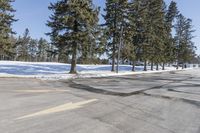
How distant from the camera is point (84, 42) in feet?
105

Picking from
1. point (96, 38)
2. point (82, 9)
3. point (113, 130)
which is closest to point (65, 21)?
point (82, 9)

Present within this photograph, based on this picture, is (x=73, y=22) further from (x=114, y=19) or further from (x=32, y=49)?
(x=32, y=49)

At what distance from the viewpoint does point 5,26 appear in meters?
29.5

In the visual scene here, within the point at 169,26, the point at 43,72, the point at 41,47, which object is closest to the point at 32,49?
the point at 41,47

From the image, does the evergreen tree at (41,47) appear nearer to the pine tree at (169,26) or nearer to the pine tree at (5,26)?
the pine tree at (169,26)

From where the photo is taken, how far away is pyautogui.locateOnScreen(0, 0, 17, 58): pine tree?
94.3 ft

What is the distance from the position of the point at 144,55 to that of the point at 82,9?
24018 millimetres

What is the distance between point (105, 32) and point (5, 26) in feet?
49.1

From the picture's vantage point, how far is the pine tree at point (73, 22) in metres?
30.9

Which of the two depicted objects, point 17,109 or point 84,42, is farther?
point 84,42

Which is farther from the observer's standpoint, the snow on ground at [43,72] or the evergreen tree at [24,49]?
the evergreen tree at [24,49]

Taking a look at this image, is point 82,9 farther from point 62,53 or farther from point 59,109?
point 59,109

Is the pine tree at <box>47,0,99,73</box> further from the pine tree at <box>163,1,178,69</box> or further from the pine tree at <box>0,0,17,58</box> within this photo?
the pine tree at <box>163,1,178,69</box>

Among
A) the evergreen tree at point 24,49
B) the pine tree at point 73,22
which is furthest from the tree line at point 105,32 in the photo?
the evergreen tree at point 24,49
